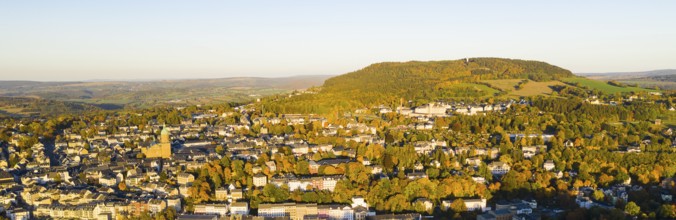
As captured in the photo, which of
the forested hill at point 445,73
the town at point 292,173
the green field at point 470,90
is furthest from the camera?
the forested hill at point 445,73

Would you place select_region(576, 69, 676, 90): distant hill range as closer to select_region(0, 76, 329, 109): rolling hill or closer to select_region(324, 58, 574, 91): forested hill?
select_region(324, 58, 574, 91): forested hill

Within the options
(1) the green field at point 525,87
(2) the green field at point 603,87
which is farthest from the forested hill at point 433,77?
(2) the green field at point 603,87

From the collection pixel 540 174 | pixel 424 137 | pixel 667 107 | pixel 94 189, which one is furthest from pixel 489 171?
pixel 667 107

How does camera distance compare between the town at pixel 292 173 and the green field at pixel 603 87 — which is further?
the green field at pixel 603 87

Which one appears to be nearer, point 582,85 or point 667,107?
point 667,107

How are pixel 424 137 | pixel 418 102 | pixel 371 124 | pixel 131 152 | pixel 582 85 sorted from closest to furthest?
pixel 131 152 → pixel 424 137 → pixel 371 124 → pixel 418 102 → pixel 582 85

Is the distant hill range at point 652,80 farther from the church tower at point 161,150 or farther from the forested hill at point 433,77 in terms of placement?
the church tower at point 161,150

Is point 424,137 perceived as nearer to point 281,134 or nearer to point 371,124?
point 371,124
